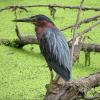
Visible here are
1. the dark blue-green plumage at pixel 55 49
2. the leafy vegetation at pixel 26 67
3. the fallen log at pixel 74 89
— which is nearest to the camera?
the fallen log at pixel 74 89

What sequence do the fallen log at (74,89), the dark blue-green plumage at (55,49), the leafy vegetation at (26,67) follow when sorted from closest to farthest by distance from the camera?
1. the fallen log at (74,89)
2. the dark blue-green plumage at (55,49)
3. the leafy vegetation at (26,67)

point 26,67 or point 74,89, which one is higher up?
point 74,89

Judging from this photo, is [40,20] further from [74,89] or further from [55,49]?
[74,89]

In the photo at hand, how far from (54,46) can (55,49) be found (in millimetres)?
13

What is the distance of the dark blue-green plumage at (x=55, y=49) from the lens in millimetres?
1968

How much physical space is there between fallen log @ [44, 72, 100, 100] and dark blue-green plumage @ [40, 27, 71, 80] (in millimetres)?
91

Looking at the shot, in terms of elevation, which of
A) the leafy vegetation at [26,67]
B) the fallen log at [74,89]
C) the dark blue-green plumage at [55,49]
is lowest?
the leafy vegetation at [26,67]

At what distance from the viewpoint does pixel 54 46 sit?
2004mm

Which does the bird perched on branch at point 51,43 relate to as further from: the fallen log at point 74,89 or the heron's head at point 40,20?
the fallen log at point 74,89

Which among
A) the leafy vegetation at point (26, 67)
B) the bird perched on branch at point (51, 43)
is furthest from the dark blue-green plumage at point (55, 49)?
the leafy vegetation at point (26, 67)

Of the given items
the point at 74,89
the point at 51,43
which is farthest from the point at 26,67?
the point at 74,89

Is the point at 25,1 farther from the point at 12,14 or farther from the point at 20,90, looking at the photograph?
the point at 20,90

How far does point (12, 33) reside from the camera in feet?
12.0

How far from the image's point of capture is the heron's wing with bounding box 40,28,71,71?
1984 millimetres
